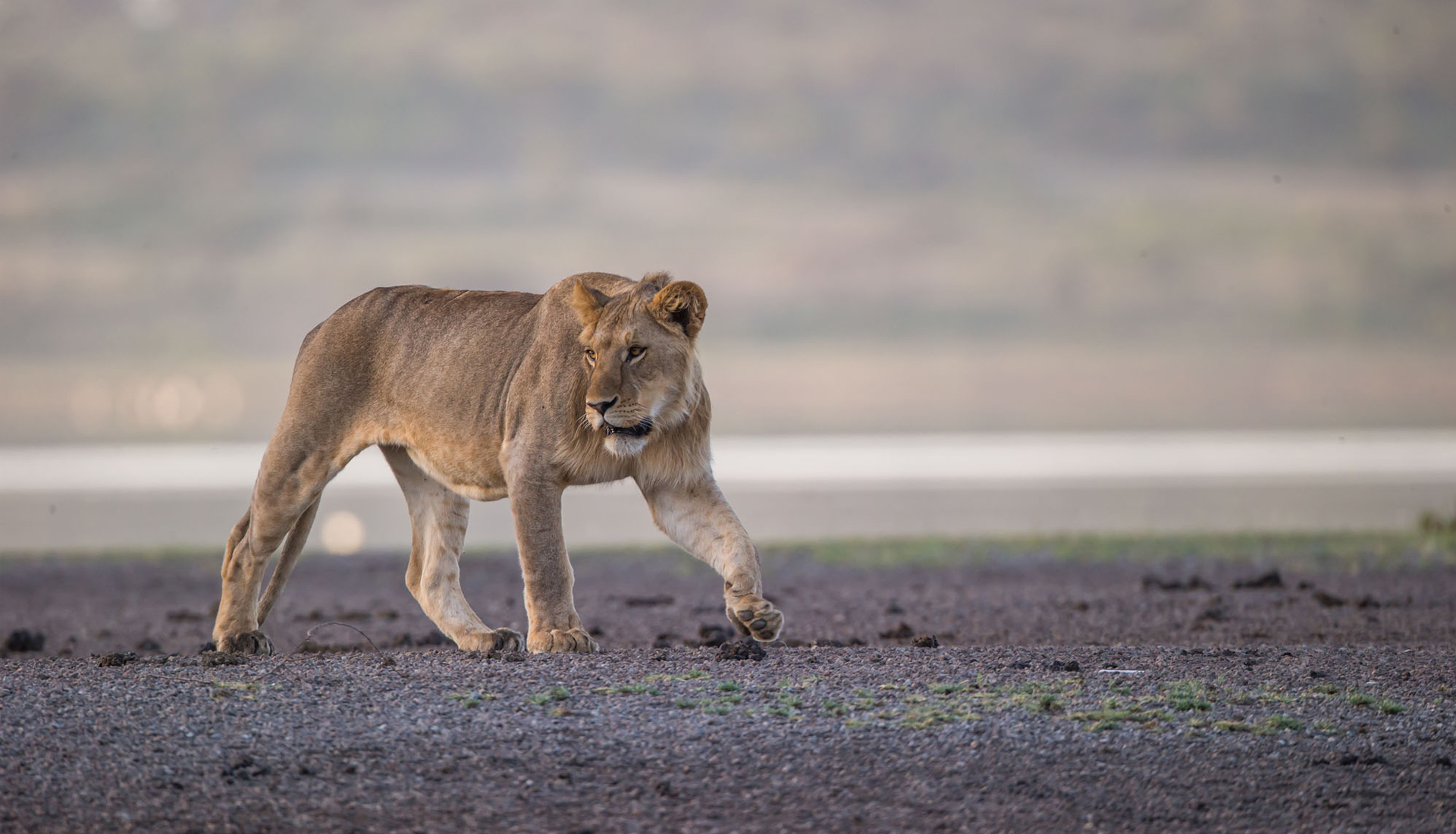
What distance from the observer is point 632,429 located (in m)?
9.30

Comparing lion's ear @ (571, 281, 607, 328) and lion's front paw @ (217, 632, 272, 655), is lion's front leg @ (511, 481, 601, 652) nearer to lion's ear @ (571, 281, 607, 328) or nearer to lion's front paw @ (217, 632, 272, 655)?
lion's ear @ (571, 281, 607, 328)

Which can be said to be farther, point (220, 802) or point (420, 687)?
point (420, 687)

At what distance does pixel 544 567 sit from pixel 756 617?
1489 mm

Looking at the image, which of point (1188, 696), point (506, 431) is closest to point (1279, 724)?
point (1188, 696)

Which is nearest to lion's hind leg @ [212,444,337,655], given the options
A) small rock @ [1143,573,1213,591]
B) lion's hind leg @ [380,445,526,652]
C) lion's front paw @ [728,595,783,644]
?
lion's hind leg @ [380,445,526,652]

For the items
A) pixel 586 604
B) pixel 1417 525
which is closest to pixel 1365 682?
pixel 586 604

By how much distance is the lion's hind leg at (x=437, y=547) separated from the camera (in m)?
11.2

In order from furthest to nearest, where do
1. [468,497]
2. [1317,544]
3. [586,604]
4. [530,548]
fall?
[1317,544]
[586,604]
[468,497]
[530,548]

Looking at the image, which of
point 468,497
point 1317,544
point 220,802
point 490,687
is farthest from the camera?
point 1317,544

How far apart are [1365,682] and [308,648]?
30.8ft

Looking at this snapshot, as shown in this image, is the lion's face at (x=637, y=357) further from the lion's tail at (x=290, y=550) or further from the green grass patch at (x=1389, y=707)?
the green grass patch at (x=1389, y=707)

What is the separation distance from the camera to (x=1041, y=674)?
9.02m

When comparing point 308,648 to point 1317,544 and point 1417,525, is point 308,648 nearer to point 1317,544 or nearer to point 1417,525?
point 1317,544

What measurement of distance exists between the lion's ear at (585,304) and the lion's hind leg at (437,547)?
2512 millimetres
